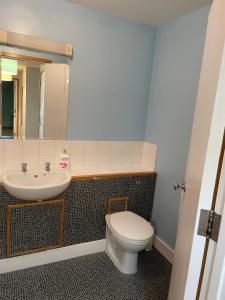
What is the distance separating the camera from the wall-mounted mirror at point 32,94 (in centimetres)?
193

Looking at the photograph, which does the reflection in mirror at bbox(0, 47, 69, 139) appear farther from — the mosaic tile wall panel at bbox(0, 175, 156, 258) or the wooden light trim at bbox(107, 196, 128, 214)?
the wooden light trim at bbox(107, 196, 128, 214)

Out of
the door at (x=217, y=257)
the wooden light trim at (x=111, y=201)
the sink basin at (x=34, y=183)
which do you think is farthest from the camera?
the wooden light trim at (x=111, y=201)

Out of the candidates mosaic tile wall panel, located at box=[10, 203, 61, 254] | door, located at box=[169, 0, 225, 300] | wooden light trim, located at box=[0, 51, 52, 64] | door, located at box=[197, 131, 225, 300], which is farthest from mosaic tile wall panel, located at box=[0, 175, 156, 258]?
door, located at box=[197, 131, 225, 300]

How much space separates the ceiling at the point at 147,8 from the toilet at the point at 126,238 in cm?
181

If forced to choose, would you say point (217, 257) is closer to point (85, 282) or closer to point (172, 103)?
point (85, 282)

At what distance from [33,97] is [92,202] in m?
1.08

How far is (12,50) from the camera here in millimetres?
1893

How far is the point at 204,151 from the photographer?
0.76 metres

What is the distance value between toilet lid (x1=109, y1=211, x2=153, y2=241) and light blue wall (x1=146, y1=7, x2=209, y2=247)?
1.27 ft

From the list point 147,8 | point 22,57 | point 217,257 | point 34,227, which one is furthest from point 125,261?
point 147,8

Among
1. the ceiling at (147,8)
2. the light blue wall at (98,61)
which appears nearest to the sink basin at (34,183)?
the light blue wall at (98,61)

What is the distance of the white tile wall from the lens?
6.57 feet

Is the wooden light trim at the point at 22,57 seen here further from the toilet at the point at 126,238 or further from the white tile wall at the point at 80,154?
the toilet at the point at 126,238

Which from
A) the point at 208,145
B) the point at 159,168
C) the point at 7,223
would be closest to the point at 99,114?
the point at 159,168
